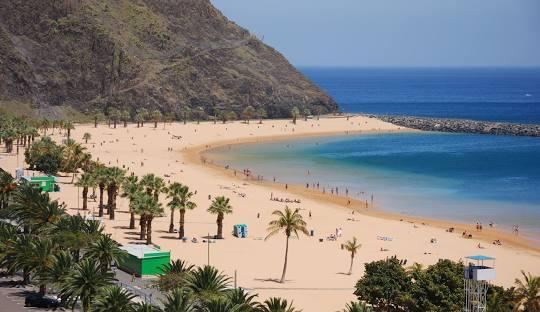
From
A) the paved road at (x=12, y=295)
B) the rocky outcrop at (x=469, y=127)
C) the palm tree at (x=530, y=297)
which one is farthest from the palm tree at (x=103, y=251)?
the rocky outcrop at (x=469, y=127)

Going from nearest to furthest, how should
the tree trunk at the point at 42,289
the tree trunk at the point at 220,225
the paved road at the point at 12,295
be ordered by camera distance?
1. the paved road at the point at 12,295
2. the tree trunk at the point at 42,289
3. the tree trunk at the point at 220,225

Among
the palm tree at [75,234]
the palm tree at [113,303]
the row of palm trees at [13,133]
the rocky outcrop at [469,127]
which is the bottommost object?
the palm tree at [113,303]

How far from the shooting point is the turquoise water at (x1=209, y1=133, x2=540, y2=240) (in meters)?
84.4

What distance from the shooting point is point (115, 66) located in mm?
178375

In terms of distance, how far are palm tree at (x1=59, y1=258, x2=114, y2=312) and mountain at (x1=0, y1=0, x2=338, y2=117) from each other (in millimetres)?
129172

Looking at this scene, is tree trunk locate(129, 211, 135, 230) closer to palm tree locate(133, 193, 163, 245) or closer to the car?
palm tree locate(133, 193, 163, 245)

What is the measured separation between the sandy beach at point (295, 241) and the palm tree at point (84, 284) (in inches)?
459

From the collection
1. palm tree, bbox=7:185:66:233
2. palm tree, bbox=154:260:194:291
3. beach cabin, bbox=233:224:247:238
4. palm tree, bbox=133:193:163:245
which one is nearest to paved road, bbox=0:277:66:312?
palm tree, bbox=7:185:66:233

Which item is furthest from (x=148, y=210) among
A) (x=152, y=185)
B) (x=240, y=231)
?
(x=152, y=185)

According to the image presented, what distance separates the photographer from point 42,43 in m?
178

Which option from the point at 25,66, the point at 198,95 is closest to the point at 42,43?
the point at 25,66

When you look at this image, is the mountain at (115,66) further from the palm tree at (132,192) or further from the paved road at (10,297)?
the paved road at (10,297)

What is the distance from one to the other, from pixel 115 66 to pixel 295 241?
119 meters

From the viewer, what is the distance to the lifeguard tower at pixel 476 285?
37.8 m
